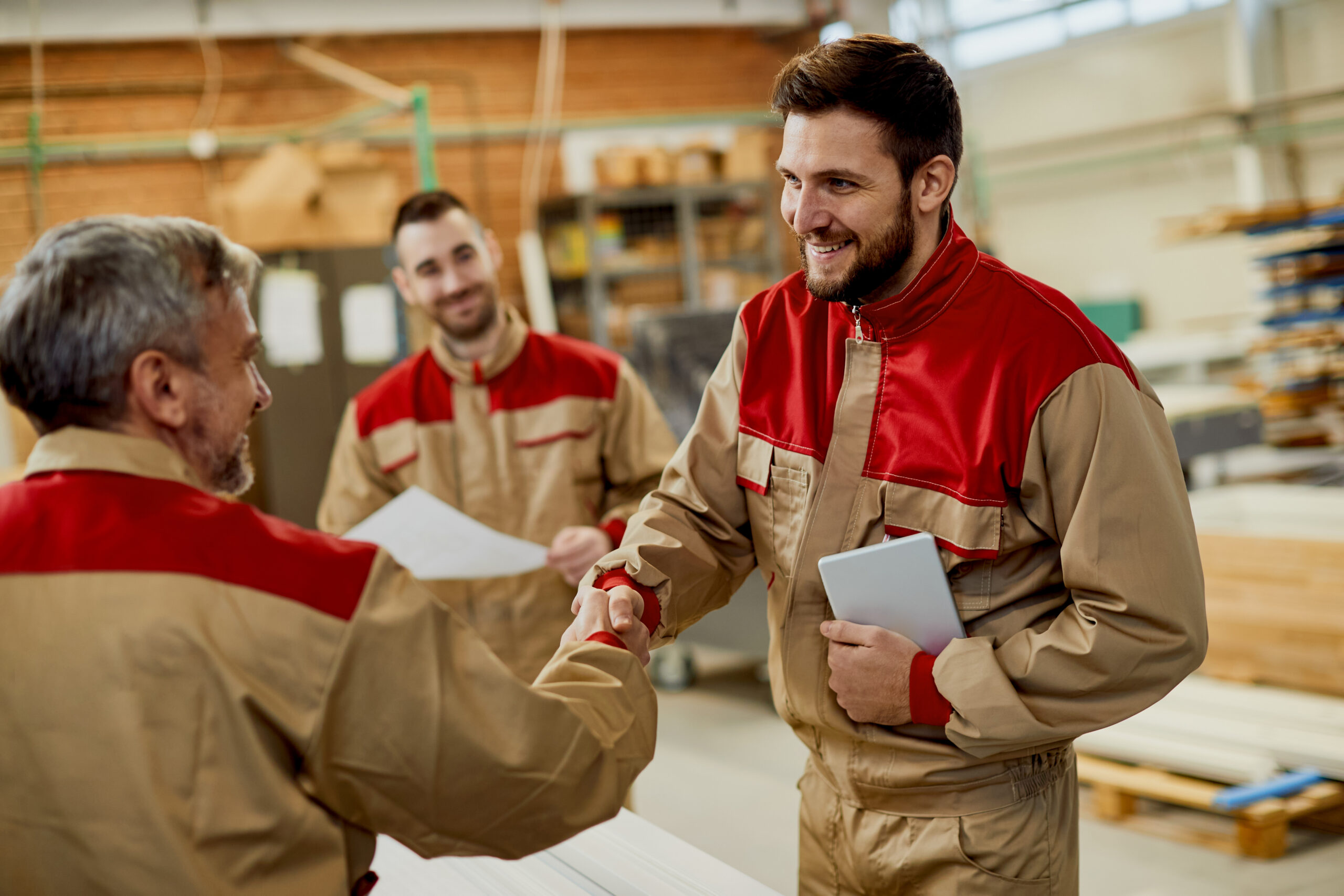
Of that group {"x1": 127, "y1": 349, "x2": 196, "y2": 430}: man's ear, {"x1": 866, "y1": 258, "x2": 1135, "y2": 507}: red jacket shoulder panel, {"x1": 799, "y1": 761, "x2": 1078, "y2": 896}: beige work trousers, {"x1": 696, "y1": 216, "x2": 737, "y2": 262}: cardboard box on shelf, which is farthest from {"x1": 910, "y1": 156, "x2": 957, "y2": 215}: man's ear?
{"x1": 696, "y1": 216, "x2": 737, "y2": 262}: cardboard box on shelf

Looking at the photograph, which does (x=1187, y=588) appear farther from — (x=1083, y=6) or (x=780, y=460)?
(x=1083, y=6)

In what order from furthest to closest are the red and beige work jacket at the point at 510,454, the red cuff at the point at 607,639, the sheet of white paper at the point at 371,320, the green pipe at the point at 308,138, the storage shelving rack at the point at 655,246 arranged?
the storage shelving rack at the point at 655,246, the green pipe at the point at 308,138, the sheet of white paper at the point at 371,320, the red and beige work jacket at the point at 510,454, the red cuff at the point at 607,639

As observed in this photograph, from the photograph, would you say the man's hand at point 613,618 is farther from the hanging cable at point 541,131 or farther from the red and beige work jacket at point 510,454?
the hanging cable at point 541,131

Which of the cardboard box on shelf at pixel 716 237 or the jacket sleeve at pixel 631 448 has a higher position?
the cardboard box on shelf at pixel 716 237

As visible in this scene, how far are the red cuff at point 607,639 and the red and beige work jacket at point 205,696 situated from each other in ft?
1.09

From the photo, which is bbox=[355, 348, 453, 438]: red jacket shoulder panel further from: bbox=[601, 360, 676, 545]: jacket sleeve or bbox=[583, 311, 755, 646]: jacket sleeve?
bbox=[583, 311, 755, 646]: jacket sleeve

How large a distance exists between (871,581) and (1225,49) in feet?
39.4

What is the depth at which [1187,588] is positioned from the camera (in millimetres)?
1365

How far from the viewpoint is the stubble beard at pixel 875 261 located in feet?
4.93

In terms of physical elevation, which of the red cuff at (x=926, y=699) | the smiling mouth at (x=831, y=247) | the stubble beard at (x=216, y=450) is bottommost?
the red cuff at (x=926, y=699)

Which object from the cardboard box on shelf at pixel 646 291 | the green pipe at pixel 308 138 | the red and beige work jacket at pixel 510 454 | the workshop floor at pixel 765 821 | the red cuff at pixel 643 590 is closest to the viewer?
the red cuff at pixel 643 590

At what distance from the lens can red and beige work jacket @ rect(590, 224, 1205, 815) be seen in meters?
1.36

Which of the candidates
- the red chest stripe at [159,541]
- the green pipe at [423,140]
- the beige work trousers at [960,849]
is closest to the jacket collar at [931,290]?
the beige work trousers at [960,849]

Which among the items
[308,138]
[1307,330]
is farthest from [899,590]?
[308,138]
